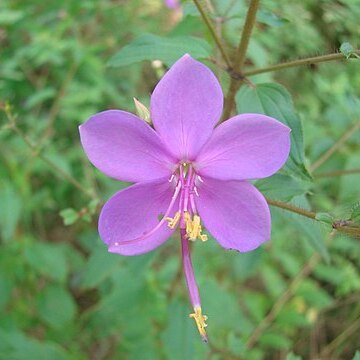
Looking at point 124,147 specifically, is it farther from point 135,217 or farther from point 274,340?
point 274,340

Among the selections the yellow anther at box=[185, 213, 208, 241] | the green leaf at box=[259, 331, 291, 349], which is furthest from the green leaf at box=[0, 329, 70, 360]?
the yellow anther at box=[185, 213, 208, 241]

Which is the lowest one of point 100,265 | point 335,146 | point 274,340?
point 274,340

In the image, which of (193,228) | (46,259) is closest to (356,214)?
(193,228)

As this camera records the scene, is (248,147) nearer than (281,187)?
Yes

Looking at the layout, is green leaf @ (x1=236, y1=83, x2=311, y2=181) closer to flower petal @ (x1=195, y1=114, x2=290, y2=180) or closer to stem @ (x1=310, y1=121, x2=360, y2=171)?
flower petal @ (x1=195, y1=114, x2=290, y2=180)

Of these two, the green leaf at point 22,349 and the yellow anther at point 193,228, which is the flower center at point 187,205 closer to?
the yellow anther at point 193,228

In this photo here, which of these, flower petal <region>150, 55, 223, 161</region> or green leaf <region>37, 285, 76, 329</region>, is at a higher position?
flower petal <region>150, 55, 223, 161</region>
